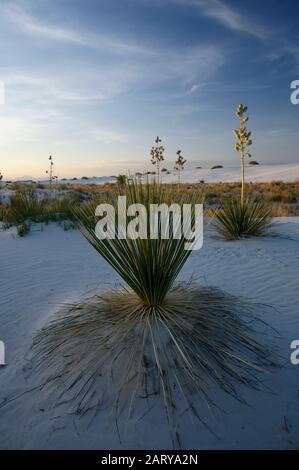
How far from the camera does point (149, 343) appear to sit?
2699mm

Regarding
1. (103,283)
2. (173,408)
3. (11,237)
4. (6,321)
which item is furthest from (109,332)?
(11,237)

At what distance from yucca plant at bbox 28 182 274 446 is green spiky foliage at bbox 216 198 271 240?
4413 mm

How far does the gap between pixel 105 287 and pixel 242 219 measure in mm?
4080

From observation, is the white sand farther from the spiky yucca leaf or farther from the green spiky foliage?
the spiky yucca leaf

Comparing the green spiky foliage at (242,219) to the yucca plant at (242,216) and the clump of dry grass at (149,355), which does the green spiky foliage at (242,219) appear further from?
the clump of dry grass at (149,355)

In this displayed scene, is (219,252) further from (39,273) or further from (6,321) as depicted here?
(6,321)

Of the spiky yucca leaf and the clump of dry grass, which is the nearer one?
the clump of dry grass

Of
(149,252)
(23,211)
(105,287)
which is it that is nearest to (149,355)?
(149,252)

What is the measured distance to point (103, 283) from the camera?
5008 mm

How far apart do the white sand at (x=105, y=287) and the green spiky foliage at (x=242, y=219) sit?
36 cm

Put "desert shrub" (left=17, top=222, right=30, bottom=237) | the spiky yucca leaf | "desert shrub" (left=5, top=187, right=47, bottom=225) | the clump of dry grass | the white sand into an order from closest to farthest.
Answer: the white sand → the clump of dry grass → the spiky yucca leaf → "desert shrub" (left=17, top=222, right=30, bottom=237) → "desert shrub" (left=5, top=187, right=47, bottom=225)

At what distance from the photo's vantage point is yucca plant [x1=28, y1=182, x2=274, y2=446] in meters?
2.39

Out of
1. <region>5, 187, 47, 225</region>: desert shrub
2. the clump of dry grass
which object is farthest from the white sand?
<region>5, 187, 47, 225</region>: desert shrub

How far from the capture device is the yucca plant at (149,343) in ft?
7.84
